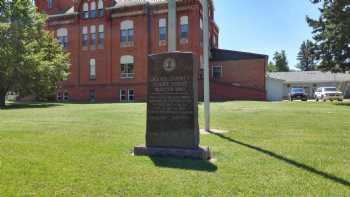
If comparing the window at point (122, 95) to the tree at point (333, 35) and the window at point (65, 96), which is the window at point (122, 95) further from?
the tree at point (333, 35)

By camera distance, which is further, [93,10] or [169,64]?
[93,10]

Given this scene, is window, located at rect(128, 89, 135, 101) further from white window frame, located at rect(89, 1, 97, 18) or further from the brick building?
white window frame, located at rect(89, 1, 97, 18)

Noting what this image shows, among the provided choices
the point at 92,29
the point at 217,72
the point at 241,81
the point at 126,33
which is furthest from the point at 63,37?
the point at 241,81

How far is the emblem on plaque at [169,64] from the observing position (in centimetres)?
792

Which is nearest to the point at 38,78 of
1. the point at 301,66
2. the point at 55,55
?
the point at 55,55

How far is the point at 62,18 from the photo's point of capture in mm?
47531

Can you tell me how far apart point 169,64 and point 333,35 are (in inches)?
Result: 1128

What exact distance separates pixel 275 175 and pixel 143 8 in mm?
38877

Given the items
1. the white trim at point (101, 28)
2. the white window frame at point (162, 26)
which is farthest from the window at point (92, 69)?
the white window frame at point (162, 26)

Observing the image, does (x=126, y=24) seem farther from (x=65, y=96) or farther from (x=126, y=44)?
(x=65, y=96)

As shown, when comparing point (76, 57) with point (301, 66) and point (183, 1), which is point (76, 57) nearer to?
point (183, 1)

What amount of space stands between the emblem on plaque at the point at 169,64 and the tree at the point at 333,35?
26.7 meters

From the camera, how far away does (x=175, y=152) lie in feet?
25.1

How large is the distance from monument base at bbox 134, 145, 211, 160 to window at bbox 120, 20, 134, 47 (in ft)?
121
